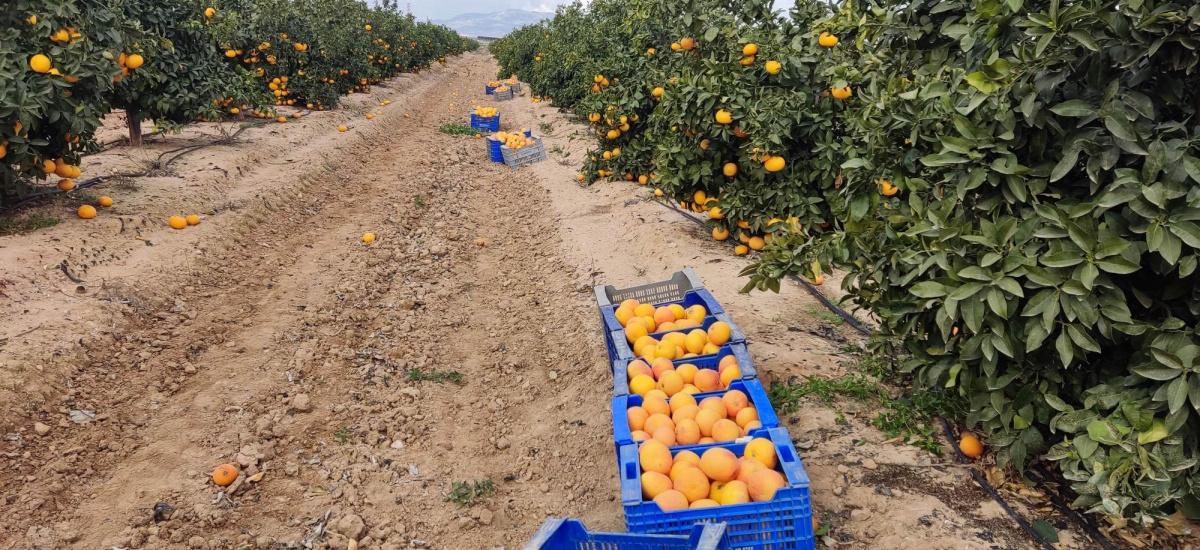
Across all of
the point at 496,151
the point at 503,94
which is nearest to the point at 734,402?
the point at 496,151

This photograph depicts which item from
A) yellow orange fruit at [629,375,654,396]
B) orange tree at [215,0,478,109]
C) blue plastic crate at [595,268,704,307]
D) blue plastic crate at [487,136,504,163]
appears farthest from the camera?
orange tree at [215,0,478,109]

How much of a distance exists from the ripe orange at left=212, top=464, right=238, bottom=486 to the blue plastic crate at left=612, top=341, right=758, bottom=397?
2.07 metres

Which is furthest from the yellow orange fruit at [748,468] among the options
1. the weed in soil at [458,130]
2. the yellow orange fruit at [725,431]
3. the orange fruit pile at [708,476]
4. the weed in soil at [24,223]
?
the weed in soil at [458,130]

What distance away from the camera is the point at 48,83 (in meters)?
5.70

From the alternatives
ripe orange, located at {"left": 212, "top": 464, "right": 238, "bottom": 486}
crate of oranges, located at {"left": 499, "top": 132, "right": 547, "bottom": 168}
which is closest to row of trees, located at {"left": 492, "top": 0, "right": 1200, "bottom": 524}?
ripe orange, located at {"left": 212, "top": 464, "right": 238, "bottom": 486}

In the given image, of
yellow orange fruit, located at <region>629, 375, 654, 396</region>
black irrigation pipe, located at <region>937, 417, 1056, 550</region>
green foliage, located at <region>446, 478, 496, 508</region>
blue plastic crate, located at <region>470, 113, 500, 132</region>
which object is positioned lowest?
green foliage, located at <region>446, 478, 496, 508</region>

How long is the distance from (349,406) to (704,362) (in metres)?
2.33

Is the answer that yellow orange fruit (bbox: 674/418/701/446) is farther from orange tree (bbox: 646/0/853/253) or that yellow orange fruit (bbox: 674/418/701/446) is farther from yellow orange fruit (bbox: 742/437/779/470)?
orange tree (bbox: 646/0/853/253)

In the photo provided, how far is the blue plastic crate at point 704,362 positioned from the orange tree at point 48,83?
5.45 meters

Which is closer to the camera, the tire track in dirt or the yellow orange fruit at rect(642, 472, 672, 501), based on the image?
the yellow orange fruit at rect(642, 472, 672, 501)

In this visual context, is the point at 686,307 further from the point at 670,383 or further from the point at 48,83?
the point at 48,83

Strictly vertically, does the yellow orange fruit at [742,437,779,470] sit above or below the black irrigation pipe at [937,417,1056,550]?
above

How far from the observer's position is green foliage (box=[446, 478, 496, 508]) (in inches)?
134

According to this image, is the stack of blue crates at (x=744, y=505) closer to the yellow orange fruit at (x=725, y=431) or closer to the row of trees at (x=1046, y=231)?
the yellow orange fruit at (x=725, y=431)
